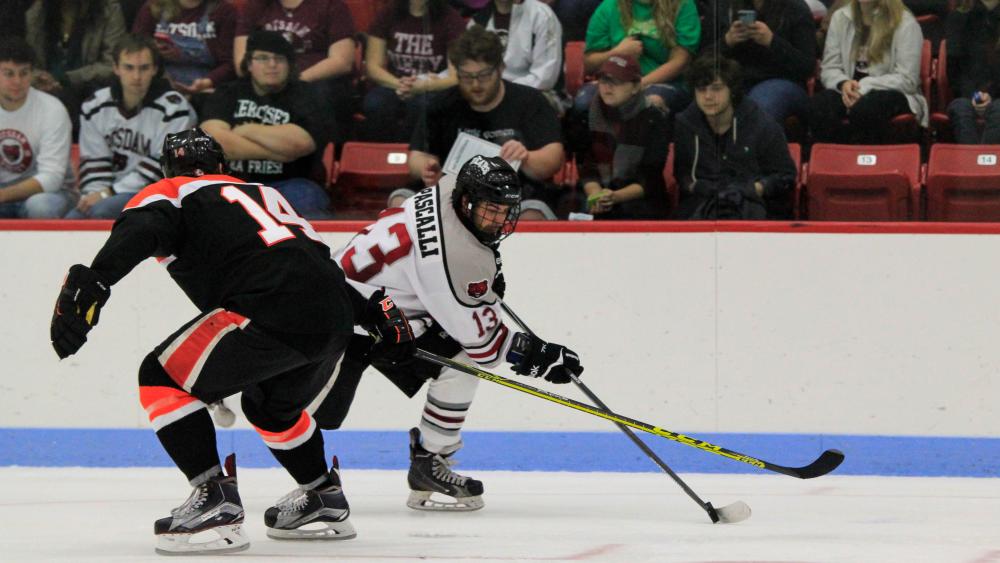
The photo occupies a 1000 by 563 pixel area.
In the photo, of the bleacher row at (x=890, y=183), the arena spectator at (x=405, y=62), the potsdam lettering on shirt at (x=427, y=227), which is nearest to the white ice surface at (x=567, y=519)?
the potsdam lettering on shirt at (x=427, y=227)

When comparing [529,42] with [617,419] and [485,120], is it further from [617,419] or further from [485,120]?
[617,419]

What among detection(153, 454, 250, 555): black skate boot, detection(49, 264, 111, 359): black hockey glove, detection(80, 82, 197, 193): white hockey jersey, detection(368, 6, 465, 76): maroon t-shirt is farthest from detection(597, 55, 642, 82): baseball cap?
detection(49, 264, 111, 359): black hockey glove

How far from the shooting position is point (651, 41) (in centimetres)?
481

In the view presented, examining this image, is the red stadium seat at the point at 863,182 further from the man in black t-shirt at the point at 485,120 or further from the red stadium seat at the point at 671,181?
the man in black t-shirt at the point at 485,120

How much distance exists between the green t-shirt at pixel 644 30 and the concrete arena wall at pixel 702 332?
28.7 inches

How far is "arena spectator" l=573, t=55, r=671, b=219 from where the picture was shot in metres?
4.70

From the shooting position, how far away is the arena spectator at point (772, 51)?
4711 millimetres

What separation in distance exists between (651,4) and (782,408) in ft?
5.18

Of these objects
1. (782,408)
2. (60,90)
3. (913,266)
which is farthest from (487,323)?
(60,90)

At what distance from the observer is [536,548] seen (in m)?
3.14

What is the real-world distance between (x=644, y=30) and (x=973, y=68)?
1197 millimetres

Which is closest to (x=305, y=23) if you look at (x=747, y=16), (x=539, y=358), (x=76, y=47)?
(x=76, y=47)

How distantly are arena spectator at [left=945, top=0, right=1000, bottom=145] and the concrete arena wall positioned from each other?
0.50m

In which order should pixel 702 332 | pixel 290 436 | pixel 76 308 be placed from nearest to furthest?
pixel 76 308
pixel 290 436
pixel 702 332
